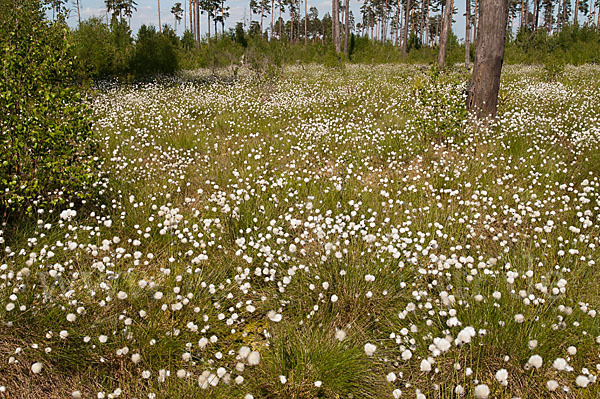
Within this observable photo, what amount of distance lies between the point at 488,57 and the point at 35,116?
7.20m

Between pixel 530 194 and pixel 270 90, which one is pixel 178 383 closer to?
pixel 530 194

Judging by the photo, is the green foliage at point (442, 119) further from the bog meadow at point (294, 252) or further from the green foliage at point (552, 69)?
the green foliage at point (552, 69)

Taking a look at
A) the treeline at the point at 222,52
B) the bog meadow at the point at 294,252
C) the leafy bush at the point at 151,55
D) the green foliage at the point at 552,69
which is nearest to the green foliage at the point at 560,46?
the treeline at the point at 222,52

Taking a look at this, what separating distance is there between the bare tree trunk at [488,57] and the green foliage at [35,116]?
21.8ft

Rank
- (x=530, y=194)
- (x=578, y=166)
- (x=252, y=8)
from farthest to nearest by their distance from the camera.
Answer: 1. (x=252, y=8)
2. (x=578, y=166)
3. (x=530, y=194)

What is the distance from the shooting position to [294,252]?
325 centimetres

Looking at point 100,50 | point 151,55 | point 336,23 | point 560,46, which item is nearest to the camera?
point 100,50

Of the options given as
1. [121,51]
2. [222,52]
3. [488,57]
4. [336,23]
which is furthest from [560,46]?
[121,51]

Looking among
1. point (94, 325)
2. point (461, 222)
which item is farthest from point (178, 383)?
point (461, 222)

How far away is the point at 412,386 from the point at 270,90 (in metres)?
10.6

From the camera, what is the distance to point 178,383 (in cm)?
213

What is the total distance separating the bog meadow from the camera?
2.19 meters

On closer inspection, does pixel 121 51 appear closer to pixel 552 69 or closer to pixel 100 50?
pixel 100 50

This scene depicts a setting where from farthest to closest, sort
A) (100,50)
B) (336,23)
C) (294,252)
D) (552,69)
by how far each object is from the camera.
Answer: (336,23) < (100,50) < (552,69) < (294,252)
